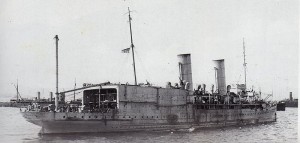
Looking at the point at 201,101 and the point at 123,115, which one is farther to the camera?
the point at 201,101

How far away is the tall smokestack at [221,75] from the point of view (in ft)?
128

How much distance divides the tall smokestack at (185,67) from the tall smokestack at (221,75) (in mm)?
7073

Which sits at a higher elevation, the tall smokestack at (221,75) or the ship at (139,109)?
the tall smokestack at (221,75)

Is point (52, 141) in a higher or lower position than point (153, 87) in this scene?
lower

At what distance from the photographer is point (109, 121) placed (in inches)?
950

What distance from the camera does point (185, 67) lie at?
3347 cm

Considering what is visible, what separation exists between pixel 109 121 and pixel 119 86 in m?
2.57

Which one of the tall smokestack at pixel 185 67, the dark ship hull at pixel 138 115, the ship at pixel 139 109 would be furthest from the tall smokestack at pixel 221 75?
the tall smokestack at pixel 185 67

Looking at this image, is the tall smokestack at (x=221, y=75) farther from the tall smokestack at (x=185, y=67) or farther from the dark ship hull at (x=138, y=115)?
the tall smokestack at (x=185, y=67)

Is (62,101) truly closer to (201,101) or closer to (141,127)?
(141,127)

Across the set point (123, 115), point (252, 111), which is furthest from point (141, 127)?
point (252, 111)

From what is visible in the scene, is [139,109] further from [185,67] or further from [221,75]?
[221,75]

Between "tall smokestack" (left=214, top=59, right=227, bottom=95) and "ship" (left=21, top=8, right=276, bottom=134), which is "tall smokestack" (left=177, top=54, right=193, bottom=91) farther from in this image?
"tall smokestack" (left=214, top=59, right=227, bottom=95)

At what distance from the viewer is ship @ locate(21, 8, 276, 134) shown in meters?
23.1
